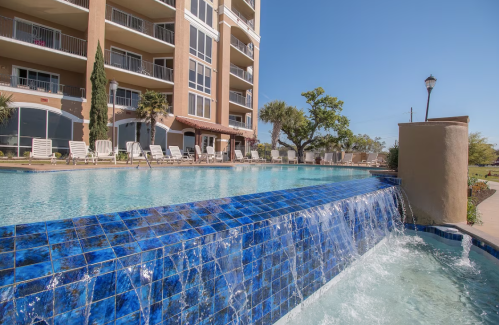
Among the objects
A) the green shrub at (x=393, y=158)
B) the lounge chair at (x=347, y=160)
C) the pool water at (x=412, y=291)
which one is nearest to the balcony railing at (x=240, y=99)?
the lounge chair at (x=347, y=160)

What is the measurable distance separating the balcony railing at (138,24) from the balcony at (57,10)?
5.99 ft

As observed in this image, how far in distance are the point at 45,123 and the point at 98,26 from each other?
6495mm

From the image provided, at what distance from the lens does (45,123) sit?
46.4ft

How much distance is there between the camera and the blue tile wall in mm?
1167

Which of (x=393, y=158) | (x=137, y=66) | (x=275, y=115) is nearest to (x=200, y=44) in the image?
(x=137, y=66)

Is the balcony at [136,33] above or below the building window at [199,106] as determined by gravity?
Result: above

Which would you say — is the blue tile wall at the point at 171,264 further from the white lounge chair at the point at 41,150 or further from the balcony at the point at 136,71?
the balcony at the point at 136,71

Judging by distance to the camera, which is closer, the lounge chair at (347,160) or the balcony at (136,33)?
the balcony at (136,33)

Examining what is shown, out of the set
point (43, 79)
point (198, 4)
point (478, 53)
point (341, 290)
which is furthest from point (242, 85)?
point (341, 290)

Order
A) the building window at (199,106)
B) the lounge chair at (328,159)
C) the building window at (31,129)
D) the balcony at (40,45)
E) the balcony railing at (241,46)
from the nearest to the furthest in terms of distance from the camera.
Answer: the building window at (31,129) < the balcony at (40,45) < the building window at (199,106) < the lounge chair at (328,159) < the balcony railing at (241,46)

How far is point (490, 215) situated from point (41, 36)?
2157cm

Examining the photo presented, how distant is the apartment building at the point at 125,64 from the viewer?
13.9m

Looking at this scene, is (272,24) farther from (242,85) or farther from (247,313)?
(247,313)

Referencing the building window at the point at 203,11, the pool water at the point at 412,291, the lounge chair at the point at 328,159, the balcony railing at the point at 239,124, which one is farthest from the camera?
the balcony railing at the point at 239,124
